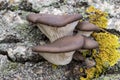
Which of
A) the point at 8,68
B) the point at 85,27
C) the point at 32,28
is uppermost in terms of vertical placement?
the point at 85,27

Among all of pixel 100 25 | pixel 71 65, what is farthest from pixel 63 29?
pixel 100 25

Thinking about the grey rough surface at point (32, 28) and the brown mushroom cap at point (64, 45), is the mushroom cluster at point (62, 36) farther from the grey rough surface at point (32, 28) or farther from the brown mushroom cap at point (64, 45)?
the grey rough surface at point (32, 28)

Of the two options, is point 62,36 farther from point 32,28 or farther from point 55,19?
point 32,28

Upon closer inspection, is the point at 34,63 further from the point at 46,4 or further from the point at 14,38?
the point at 46,4

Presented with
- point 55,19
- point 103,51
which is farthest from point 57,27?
point 103,51

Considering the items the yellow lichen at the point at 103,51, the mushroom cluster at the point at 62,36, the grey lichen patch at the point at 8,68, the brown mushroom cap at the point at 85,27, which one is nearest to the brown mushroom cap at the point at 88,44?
the mushroom cluster at the point at 62,36

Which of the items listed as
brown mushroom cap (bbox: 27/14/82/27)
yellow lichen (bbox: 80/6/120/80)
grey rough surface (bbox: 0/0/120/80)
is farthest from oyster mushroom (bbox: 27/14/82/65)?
yellow lichen (bbox: 80/6/120/80)

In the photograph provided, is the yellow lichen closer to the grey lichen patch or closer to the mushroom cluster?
the mushroom cluster

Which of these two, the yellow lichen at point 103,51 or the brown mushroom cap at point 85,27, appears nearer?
the brown mushroom cap at point 85,27
